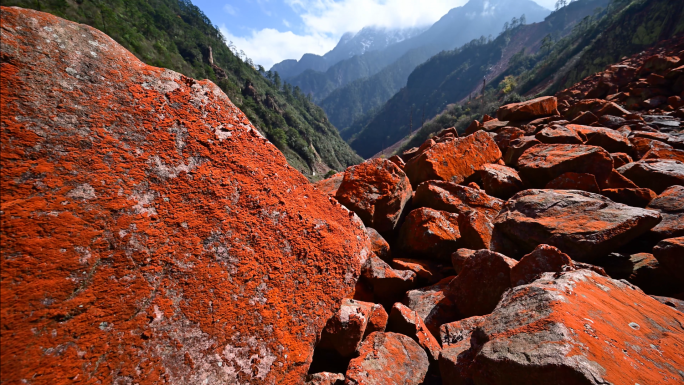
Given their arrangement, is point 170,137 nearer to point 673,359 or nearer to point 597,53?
point 673,359

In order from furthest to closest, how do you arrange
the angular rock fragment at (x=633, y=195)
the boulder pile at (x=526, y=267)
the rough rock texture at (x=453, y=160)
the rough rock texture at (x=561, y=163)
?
the rough rock texture at (x=453, y=160) < the rough rock texture at (x=561, y=163) < the angular rock fragment at (x=633, y=195) < the boulder pile at (x=526, y=267)

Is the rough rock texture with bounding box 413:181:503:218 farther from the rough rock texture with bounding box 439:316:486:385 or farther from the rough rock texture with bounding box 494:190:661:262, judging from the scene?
the rough rock texture with bounding box 439:316:486:385

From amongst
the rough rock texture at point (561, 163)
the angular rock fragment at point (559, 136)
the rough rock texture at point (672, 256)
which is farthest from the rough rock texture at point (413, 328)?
the angular rock fragment at point (559, 136)

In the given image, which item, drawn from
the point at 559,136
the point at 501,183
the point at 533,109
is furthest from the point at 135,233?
the point at 533,109

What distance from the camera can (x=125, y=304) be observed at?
1.59 metres

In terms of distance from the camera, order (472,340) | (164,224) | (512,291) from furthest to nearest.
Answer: (512,291) < (472,340) < (164,224)

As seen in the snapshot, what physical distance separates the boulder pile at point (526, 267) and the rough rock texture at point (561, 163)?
20 mm

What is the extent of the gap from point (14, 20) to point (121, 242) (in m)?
1.51

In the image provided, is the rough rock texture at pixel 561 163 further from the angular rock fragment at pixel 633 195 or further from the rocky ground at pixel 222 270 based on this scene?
the rocky ground at pixel 222 270

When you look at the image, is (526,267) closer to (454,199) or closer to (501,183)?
(454,199)

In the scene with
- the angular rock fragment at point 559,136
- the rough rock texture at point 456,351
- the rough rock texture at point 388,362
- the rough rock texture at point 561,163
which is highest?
the angular rock fragment at point 559,136

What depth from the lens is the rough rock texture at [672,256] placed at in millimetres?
2746

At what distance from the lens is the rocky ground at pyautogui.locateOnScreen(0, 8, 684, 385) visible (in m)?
1.47

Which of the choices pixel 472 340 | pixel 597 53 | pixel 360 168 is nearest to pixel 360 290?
pixel 472 340
